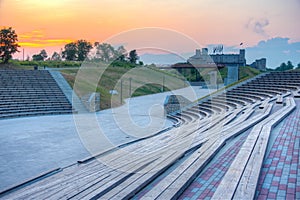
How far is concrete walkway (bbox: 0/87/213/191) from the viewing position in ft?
22.5

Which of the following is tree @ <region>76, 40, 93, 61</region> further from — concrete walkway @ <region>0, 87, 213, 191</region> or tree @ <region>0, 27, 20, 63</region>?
concrete walkway @ <region>0, 87, 213, 191</region>

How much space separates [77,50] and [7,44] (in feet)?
71.0

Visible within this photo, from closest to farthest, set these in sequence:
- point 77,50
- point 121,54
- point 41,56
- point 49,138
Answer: point 49,138
point 77,50
point 121,54
point 41,56

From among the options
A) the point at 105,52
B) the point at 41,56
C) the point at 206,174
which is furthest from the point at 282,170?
the point at 41,56

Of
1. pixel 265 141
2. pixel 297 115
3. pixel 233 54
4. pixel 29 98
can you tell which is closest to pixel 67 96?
pixel 29 98

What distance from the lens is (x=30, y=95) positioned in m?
18.2

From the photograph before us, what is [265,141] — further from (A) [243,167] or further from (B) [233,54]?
(B) [233,54]

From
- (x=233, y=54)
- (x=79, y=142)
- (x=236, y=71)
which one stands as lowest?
(x=79, y=142)

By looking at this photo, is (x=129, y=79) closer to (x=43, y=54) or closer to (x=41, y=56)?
(x=41, y=56)

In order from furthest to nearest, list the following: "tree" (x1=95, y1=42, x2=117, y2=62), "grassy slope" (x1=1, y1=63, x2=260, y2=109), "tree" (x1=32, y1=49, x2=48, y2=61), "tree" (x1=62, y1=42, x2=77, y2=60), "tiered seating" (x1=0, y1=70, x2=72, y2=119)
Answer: "tree" (x1=95, y1=42, x2=117, y2=62) → "tree" (x1=32, y1=49, x2=48, y2=61) → "tree" (x1=62, y1=42, x2=77, y2=60) → "grassy slope" (x1=1, y1=63, x2=260, y2=109) → "tiered seating" (x1=0, y1=70, x2=72, y2=119)

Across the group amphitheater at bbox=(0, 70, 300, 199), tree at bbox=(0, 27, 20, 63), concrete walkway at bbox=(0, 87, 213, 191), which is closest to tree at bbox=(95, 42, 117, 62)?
tree at bbox=(0, 27, 20, 63)

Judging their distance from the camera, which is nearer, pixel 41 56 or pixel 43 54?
pixel 41 56

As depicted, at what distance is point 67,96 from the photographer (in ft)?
63.0

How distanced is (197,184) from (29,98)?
1615 cm
